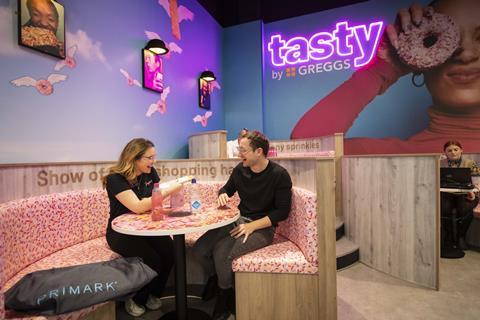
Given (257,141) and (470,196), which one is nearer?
(257,141)

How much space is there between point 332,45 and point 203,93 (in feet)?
9.99

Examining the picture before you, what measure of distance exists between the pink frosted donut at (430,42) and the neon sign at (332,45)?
0.58 metres

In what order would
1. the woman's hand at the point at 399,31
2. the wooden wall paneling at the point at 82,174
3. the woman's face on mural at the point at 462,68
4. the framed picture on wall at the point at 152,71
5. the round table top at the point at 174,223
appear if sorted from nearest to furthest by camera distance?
1. the round table top at the point at 174,223
2. the wooden wall paneling at the point at 82,174
3. the framed picture on wall at the point at 152,71
4. the woman's face on mural at the point at 462,68
5. the woman's hand at the point at 399,31

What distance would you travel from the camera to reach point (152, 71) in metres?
4.28

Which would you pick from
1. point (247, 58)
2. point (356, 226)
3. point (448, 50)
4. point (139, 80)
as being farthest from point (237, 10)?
point (356, 226)

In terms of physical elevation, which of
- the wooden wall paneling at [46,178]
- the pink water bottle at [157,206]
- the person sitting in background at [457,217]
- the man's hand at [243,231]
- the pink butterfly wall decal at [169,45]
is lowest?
the person sitting in background at [457,217]

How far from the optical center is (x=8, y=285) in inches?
63.4

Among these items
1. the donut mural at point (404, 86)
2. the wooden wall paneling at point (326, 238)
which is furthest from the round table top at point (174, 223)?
the donut mural at point (404, 86)

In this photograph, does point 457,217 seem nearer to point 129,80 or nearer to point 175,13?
point 129,80

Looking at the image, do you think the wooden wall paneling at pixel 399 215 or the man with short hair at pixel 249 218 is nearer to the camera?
the man with short hair at pixel 249 218

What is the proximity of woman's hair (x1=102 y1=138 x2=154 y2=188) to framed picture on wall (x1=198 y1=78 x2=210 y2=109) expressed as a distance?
3.76 m

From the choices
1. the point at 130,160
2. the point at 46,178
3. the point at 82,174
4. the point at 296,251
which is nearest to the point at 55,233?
the point at 46,178

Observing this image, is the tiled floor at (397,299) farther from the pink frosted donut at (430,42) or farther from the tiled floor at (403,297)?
the pink frosted donut at (430,42)

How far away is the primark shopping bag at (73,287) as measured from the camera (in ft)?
4.42
